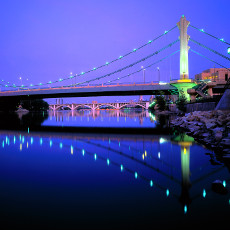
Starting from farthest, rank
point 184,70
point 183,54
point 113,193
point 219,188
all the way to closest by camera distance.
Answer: point 183,54 → point 184,70 → point 219,188 → point 113,193

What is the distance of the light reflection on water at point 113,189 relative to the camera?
370 centimetres

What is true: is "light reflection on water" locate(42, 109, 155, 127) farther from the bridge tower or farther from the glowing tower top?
the glowing tower top

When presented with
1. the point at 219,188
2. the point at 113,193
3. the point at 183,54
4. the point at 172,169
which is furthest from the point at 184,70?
the point at 113,193

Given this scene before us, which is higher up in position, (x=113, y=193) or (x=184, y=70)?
(x=184, y=70)

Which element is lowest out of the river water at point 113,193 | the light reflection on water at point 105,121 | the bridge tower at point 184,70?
the river water at point 113,193

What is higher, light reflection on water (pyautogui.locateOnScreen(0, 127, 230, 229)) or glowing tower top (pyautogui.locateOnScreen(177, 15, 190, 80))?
glowing tower top (pyautogui.locateOnScreen(177, 15, 190, 80))

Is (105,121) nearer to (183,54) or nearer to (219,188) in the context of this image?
(183,54)

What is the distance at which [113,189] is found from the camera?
15.9 ft

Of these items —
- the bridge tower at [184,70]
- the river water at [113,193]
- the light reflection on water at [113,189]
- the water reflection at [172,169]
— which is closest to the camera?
the river water at [113,193]

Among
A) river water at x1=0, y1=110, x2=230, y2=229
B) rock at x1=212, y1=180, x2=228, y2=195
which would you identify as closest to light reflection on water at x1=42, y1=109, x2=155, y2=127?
river water at x1=0, y1=110, x2=230, y2=229

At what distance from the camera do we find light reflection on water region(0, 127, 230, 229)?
Result: 370 cm

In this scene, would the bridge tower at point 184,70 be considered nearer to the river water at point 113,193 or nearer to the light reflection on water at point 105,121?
the light reflection on water at point 105,121

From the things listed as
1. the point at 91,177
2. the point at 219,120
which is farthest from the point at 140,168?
the point at 219,120

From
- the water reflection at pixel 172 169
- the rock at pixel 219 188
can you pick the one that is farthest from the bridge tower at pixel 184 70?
the rock at pixel 219 188
